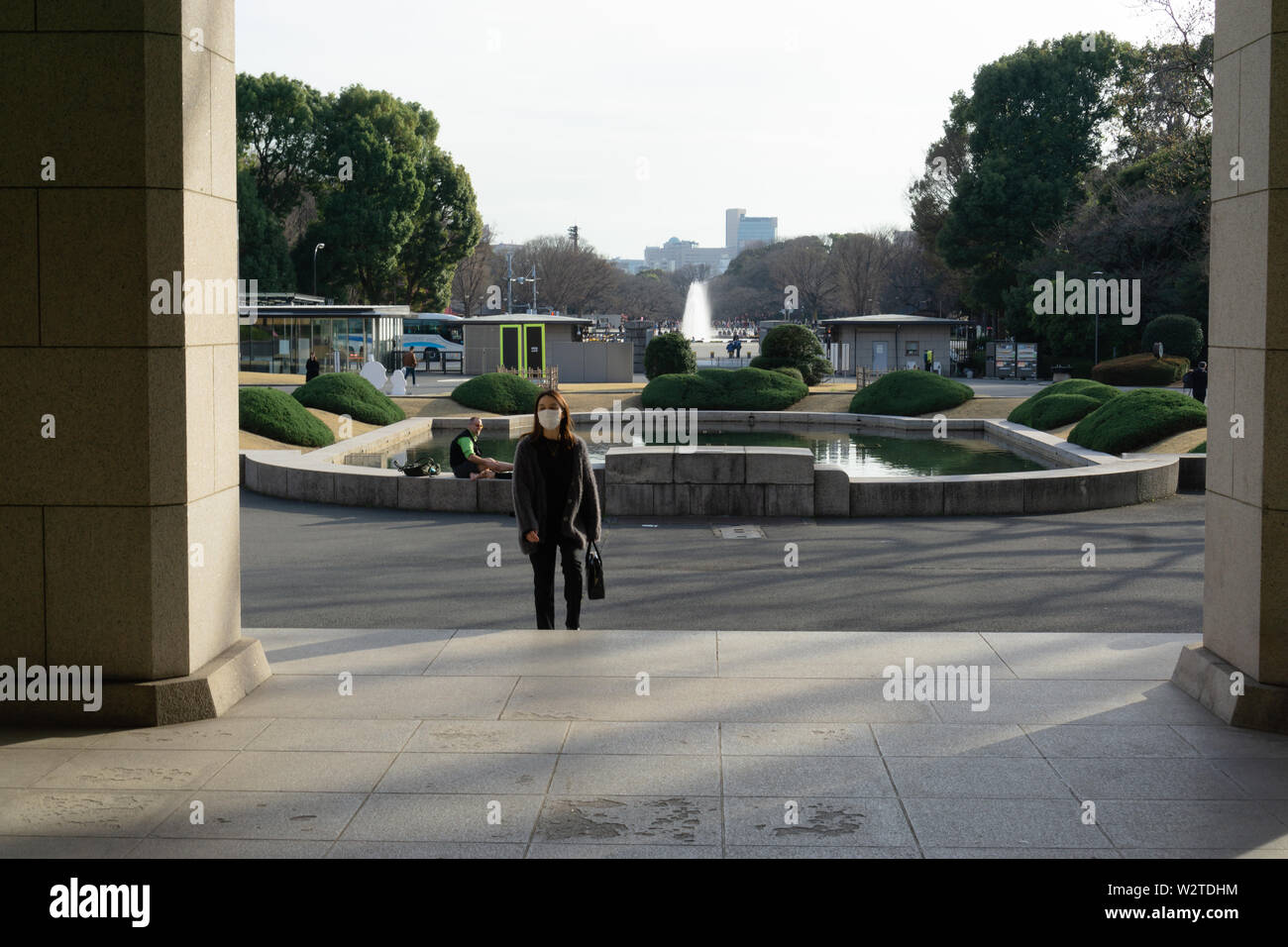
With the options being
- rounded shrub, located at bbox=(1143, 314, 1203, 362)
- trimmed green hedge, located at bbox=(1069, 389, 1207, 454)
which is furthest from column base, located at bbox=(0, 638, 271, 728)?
rounded shrub, located at bbox=(1143, 314, 1203, 362)

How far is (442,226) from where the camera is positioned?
76688 millimetres

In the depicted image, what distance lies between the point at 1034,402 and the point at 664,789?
23.8 meters

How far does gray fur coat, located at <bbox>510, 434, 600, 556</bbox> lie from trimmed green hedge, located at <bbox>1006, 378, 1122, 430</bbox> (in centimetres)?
1840

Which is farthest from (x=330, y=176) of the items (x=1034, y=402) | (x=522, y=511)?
(x=522, y=511)

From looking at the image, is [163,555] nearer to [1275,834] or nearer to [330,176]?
[1275,834]

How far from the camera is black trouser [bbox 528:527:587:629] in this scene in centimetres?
888

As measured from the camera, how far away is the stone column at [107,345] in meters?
6.54

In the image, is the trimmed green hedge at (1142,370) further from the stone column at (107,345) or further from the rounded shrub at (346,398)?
the stone column at (107,345)

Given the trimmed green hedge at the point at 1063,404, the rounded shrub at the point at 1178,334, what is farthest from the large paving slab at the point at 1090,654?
the rounded shrub at the point at 1178,334

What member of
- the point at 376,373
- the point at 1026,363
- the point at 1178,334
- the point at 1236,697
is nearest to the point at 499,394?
the point at 376,373

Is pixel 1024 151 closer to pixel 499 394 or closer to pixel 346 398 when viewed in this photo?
pixel 499 394

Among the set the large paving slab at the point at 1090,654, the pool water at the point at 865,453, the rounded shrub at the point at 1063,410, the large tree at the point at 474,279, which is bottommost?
the large paving slab at the point at 1090,654

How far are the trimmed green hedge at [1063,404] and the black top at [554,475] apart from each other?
60.8 ft

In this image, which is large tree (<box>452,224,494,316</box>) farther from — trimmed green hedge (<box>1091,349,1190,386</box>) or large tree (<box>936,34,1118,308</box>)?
trimmed green hedge (<box>1091,349,1190,386</box>)
